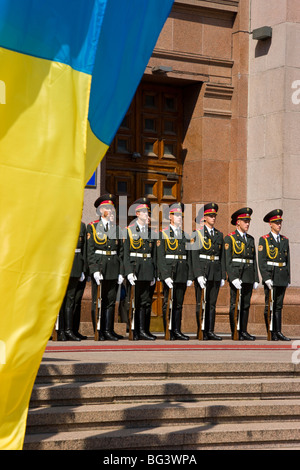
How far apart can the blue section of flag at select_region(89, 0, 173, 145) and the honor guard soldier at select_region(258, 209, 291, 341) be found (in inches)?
375

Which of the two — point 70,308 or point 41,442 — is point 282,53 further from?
point 41,442

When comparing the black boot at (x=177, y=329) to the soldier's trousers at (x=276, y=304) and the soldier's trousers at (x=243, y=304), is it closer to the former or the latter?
the soldier's trousers at (x=243, y=304)

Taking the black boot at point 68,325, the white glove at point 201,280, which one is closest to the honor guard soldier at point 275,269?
the white glove at point 201,280

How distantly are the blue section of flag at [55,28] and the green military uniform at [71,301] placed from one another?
8352 millimetres

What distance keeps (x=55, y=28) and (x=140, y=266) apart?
8.98m

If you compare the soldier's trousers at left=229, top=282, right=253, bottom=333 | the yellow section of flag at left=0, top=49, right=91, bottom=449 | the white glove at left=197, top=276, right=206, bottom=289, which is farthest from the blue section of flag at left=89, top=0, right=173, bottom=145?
the soldier's trousers at left=229, top=282, right=253, bottom=333

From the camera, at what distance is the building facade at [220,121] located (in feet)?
52.3

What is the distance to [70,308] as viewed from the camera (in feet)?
41.6

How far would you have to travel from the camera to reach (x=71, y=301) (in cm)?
1270

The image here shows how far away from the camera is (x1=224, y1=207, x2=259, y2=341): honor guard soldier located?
13.7 metres

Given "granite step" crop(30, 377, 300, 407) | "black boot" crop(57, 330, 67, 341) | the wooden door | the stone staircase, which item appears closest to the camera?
the stone staircase

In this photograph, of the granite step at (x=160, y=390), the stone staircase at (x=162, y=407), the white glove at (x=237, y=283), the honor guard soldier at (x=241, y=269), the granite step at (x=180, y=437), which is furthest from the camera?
the honor guard soldier at (x=241, y=269)

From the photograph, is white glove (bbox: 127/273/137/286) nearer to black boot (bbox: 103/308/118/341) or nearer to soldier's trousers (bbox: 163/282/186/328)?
black boot (bbox: 103/308/118/341)

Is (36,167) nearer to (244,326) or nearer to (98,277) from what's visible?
(98,277)
